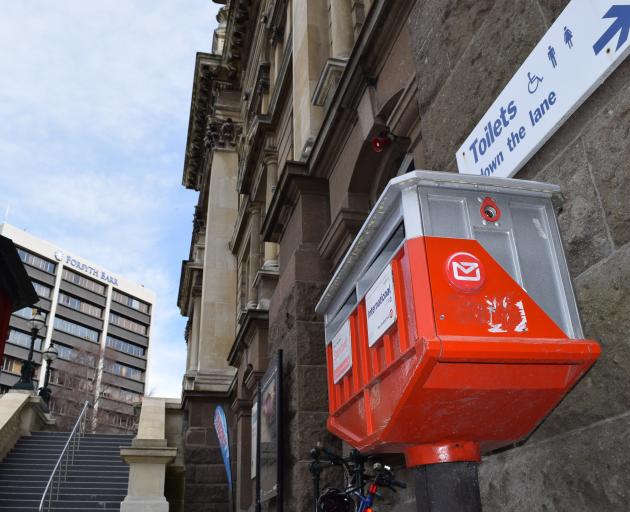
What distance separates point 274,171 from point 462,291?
13594 mm

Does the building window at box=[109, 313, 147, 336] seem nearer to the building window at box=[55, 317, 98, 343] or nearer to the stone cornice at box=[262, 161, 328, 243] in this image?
the building window at box=[55, 317, 98, 343]

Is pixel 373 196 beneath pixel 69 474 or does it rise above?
above

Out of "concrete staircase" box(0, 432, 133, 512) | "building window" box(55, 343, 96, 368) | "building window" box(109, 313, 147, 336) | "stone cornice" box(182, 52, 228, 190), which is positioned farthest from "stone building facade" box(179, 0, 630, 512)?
"building window" box(109, 313, 147, 336)

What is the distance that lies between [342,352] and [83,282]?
104m

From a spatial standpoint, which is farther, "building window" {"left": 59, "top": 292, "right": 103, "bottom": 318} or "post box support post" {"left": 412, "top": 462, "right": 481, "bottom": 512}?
"building window" {"left": 59, "top": 292, "right": 103, "bottom": 318}

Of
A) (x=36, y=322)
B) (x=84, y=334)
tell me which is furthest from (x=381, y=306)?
(x=84, y=334)

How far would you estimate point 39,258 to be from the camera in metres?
93.1

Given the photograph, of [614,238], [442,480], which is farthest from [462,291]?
[614,238]

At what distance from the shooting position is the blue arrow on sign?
8.33 ft

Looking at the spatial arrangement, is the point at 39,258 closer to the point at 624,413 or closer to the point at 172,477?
the point at 172,477

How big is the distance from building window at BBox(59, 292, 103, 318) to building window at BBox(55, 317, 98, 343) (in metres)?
2.51

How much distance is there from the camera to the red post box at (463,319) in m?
2.17

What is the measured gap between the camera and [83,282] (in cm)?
10069

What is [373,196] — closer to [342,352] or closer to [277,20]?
[342,352]
